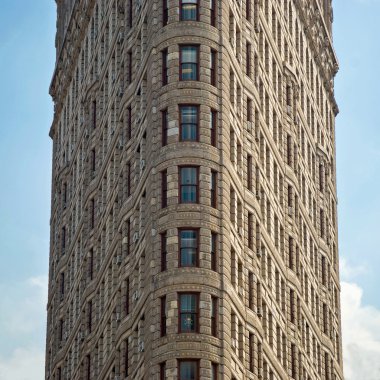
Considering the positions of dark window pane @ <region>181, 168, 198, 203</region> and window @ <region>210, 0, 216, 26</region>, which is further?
window @ <region>210, 0, 216, 26</region>

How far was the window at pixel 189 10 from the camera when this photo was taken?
379 feet

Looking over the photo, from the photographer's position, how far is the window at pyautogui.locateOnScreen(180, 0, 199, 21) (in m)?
115

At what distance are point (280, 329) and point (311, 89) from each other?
114ft

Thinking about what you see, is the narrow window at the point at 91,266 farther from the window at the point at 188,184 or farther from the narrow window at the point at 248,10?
the window at the point at 188,184

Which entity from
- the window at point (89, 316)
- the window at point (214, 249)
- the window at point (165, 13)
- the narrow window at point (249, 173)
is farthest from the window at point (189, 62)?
the window at point (89, 316)

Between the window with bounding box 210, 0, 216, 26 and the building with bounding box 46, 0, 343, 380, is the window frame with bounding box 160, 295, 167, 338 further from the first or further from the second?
the window with bounding box 210, 0, 216, 26

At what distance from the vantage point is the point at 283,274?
134375 millimetres

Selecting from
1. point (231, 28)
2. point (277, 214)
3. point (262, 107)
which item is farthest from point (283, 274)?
point (231, 28)

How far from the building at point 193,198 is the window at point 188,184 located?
0.09 metres

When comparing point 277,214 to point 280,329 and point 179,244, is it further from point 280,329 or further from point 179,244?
Result: point 179,244

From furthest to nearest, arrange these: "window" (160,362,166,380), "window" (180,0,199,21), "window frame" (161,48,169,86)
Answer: "window" (180,0,199,21), "window frame" (161,48,169,86), "window" (160,362,166,380)

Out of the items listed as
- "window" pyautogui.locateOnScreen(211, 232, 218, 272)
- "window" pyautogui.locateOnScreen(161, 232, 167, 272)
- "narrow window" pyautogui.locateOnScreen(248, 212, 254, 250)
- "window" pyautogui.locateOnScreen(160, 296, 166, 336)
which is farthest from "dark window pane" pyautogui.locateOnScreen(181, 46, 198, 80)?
"window" pyautogui.locateOnScreen(160, 296, 166, 336)

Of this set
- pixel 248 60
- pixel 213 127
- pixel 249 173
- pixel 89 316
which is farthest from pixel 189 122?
pixel 89 316

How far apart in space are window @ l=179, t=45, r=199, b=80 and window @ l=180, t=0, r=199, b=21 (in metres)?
2.15
